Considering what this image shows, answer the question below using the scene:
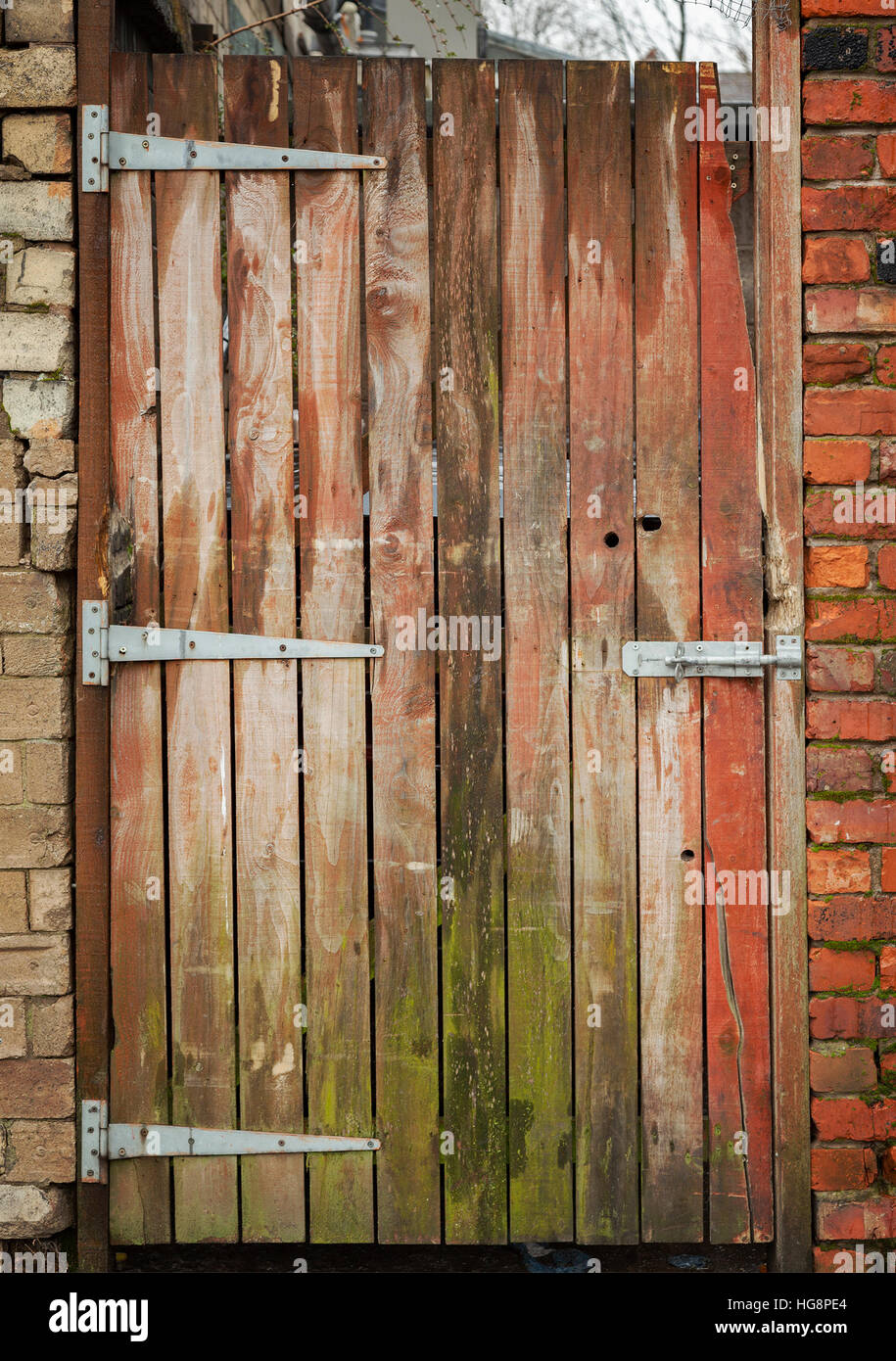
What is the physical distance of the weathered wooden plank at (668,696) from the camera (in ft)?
6.34

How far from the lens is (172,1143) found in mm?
1931

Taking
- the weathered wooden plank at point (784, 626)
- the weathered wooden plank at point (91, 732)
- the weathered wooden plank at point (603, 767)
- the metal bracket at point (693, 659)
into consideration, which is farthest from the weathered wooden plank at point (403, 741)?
the weathered wooden plank at point (784, 626)

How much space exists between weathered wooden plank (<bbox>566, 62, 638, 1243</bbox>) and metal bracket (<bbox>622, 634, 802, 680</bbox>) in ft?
0.11

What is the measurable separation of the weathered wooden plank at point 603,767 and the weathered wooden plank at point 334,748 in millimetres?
446

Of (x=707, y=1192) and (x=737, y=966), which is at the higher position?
(x=737, y=966)

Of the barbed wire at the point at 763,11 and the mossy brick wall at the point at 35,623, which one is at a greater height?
the barbed wire at the point at 763,11

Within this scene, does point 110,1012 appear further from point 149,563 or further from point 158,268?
point 158,268

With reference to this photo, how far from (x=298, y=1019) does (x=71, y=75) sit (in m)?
1.96

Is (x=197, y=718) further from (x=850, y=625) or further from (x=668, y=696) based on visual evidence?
(x=850, y=625)

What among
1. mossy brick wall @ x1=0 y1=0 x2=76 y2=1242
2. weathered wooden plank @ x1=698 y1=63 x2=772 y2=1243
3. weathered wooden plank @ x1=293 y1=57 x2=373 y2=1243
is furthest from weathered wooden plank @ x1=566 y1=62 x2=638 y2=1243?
mossy brick wall @ x1=0 y1=0 x2=76 y2=1242

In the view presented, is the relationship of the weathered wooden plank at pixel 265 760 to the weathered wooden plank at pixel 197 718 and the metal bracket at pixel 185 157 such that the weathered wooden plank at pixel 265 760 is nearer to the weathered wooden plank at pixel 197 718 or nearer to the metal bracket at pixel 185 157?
the weathered wooden plank at pixel 197 718

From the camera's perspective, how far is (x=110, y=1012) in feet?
6.40
